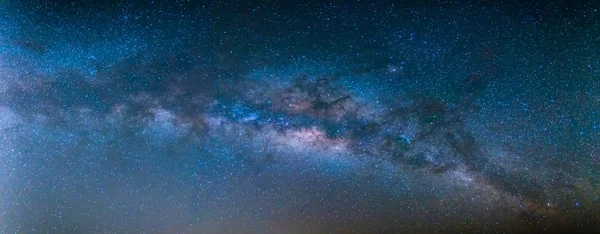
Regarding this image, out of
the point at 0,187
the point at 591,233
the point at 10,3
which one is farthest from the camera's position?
the point at 591,233

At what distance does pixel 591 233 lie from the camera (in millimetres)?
9273

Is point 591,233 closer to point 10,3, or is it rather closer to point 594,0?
point 594,0

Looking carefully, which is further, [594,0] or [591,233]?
[591,233]

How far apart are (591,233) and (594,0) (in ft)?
24.3

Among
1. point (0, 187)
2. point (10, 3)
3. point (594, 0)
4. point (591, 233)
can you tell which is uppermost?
point (10, 3)

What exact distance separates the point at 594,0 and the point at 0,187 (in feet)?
34.2

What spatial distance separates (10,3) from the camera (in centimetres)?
491

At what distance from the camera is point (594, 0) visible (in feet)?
16.5

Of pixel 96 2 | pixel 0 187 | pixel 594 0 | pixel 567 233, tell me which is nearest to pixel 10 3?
pixel 96 2

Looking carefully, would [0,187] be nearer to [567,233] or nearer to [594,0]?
[594,0]

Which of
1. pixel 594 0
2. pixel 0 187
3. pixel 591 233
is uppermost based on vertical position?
pixel 594 0

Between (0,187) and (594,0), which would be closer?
(594,0)

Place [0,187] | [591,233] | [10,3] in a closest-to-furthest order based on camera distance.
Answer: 1. [10,3]
2. [0,187]
3. [591,233]

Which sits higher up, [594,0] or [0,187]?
[594,0]
